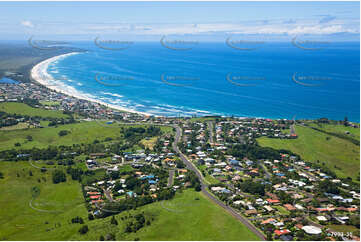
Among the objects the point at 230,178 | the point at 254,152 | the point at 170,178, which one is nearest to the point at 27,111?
the point at 170,178

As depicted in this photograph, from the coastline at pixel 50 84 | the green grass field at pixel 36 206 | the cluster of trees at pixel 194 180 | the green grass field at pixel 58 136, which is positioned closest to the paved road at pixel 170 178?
the cluster of trees at pixel 194 180

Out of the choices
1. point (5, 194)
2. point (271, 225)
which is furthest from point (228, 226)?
point (5, 194)

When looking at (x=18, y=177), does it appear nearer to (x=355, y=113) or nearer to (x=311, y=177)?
(x=311, y=177)

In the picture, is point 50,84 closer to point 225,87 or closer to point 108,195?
point 225,87

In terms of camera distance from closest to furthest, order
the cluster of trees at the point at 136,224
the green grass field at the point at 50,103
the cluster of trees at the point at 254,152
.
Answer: the cluster of trees at the point at 136,224, the cluster of trees at the point at 254,152, the green grass field at the point at 50,103

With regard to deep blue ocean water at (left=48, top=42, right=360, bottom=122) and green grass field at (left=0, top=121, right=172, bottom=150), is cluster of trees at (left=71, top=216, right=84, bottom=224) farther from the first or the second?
deep blue ocean water at (left=48, top=42, right=360, bottom=122)

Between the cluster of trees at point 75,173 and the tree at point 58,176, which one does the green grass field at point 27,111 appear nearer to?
the cluster of trees at point 75,173

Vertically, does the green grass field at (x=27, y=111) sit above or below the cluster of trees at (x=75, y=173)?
above
